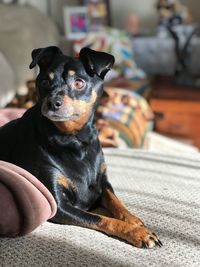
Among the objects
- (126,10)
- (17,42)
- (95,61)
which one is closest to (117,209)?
(95,61)

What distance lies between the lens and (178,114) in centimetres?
240

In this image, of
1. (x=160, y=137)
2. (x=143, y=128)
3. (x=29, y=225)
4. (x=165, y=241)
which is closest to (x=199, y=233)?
(x=165, y=241)

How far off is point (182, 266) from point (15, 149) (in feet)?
1.48

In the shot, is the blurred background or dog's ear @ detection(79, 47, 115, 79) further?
the blurred background

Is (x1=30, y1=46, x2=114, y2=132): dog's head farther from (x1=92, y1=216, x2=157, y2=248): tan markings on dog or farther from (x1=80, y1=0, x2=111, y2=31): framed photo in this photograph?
(x1=80, y1=0, x2=111, y2=31): framed photo

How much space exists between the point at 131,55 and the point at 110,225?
1898mm

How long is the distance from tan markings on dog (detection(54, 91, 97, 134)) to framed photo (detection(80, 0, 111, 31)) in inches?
79.5

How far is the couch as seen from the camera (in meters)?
2.36

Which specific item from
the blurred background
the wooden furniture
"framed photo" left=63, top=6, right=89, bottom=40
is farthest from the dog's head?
"framed photo" left=63, top=6, right=89, bottom=40

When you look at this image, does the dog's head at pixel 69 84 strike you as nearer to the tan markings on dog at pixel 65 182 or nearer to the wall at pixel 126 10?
the tan markings on dog at pixel 65 182

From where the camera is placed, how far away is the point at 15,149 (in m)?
1.04

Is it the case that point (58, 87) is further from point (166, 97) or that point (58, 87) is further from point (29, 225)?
point (166, 97)

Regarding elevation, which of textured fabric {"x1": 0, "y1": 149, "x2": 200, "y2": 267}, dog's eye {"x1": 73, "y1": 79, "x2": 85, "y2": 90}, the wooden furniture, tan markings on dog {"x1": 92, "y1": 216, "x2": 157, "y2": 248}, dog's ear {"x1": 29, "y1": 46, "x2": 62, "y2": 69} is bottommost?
the wooden furniture

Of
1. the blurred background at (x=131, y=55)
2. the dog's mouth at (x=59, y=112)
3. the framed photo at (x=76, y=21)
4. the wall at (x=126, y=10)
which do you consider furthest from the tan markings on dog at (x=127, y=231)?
the wall at (x=126, y=10)
